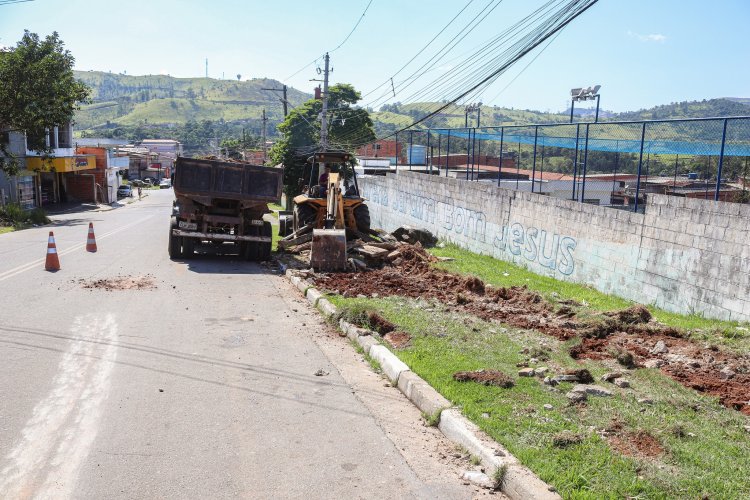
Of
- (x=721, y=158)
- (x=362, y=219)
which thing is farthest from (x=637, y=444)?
(x=362, y=219)

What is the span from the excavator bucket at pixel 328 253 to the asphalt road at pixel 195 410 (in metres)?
3.77

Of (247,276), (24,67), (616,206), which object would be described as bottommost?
(247,276)

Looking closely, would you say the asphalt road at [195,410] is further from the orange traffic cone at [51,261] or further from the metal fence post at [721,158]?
the metal fence post at [721,158]

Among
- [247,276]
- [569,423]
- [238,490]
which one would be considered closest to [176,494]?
[238,490]

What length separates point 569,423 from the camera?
580 centimetres

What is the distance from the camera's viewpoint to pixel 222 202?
17734 millimetres

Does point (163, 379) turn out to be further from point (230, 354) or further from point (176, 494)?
point (176, 494)

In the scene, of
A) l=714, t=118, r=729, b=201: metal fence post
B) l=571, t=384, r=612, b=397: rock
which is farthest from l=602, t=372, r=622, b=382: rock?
l=714, t=118, r=729, b=201: metal fence post

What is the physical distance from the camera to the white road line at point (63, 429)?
15.5ft

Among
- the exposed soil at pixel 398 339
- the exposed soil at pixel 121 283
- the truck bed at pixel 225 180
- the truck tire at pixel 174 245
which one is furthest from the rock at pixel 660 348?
the truck tire at pixel 174 245

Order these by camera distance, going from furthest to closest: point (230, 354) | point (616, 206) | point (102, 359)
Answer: point (616, 206)
point (230, 354)
point (102, 359)

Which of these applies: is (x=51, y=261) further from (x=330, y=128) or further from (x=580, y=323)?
(x=330, y=128)

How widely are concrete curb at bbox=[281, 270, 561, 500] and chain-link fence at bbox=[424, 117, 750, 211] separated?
6.71 metres

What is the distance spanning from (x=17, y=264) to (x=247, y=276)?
18.1ft
